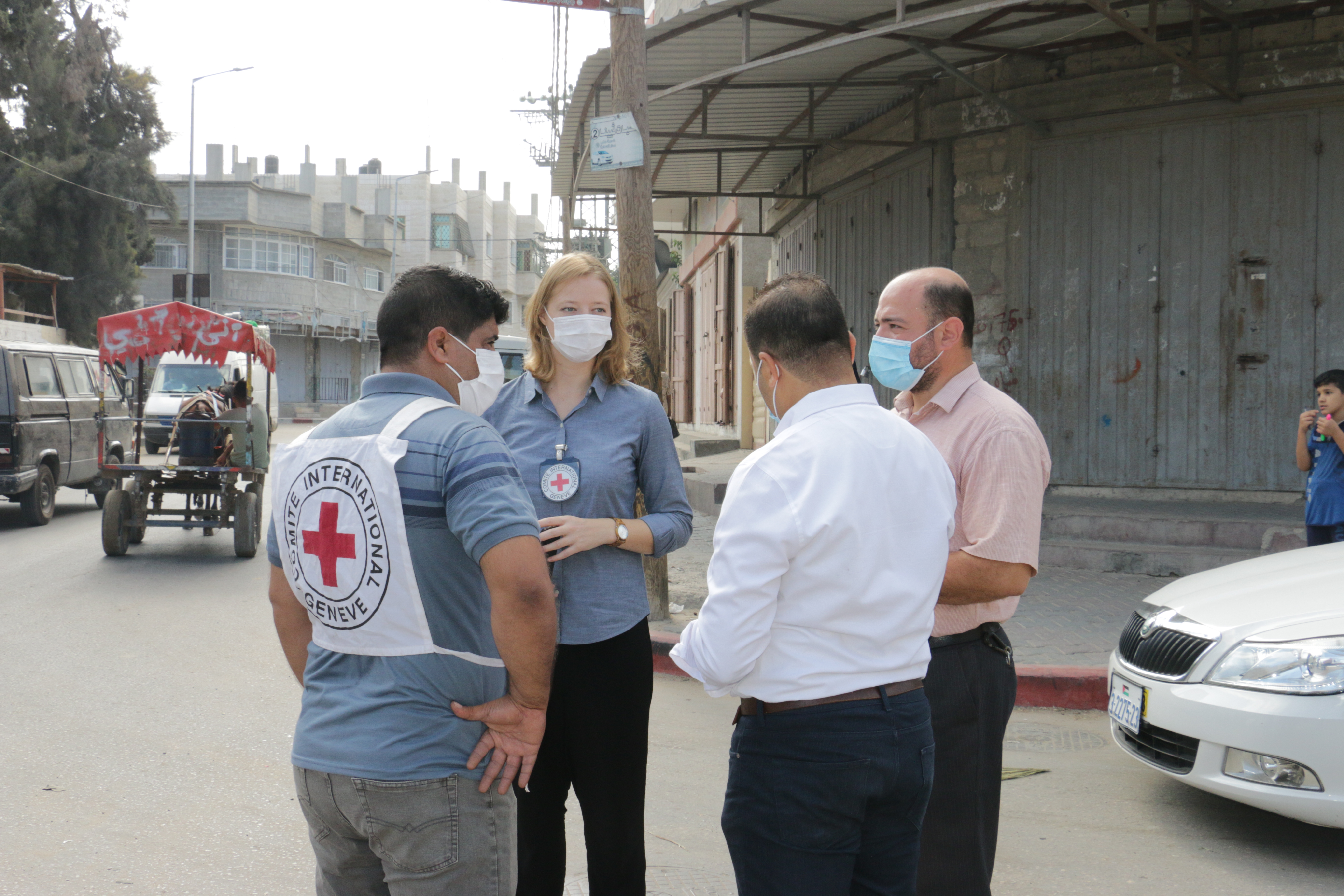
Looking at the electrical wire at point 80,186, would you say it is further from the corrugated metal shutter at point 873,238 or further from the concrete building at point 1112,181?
the concrete building at point 1112,181

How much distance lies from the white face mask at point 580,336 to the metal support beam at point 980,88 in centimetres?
680

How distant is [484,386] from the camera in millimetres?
2881

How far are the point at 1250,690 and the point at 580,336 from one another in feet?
9.09

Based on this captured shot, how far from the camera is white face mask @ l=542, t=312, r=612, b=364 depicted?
301 centimetres

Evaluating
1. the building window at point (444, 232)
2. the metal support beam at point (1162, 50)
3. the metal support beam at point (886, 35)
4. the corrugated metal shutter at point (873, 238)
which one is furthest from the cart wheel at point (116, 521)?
the building window at point (444, 232)

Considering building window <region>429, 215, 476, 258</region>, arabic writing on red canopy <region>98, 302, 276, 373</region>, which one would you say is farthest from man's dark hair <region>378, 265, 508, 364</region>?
building window <region>429, 215, 476, 258</region>

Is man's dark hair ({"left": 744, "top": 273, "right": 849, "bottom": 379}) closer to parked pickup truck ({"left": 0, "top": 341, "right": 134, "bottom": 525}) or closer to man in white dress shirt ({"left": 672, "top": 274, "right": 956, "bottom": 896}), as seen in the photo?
man in white dress shirt ({"left": 672, "top": 274, "right": 956, "bottom": 896})

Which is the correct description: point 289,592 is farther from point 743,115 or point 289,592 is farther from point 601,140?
point 743,115

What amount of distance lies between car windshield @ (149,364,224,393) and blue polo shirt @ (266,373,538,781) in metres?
22.0

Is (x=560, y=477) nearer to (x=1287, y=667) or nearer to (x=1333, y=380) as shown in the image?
(x=1287, y=667)

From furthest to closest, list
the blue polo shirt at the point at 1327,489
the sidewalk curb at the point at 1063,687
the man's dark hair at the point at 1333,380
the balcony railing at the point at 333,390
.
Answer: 1. the balcony railing at the point at 333,390
2. the man's dark hair at the point at 1333,380
3. the blue polo shirt at the point at 1327,489
4. the sidewalk curb at the point at 1063,687

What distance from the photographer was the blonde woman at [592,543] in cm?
279

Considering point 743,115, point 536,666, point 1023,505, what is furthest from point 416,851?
point 743,115

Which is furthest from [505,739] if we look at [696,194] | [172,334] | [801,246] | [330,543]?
[801,246]
